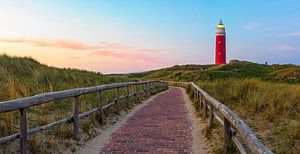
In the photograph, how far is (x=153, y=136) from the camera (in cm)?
833

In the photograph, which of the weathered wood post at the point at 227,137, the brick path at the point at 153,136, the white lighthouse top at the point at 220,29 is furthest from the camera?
the white lighthouse top at the point at 220,29

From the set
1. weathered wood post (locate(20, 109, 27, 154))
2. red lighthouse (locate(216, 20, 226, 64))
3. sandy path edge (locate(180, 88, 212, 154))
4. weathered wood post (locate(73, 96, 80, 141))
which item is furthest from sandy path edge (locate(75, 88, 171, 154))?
red lighthouse (locate(216, 20, 226, 64))

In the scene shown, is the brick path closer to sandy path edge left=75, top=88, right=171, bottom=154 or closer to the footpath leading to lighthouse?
the footpath leading to lighthouse

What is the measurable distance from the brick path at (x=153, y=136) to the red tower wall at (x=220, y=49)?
226 ft

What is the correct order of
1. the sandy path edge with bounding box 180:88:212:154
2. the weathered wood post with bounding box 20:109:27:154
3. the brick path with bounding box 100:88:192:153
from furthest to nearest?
1. the sandy path edge with bounding box 180:88:212:154
2. the brick path with bounding box 100:88:192:153
3. the weathered wood post with bounding box 20:109:27:154

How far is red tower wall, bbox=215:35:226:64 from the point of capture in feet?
258

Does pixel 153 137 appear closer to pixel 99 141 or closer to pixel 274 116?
pixel 99 141

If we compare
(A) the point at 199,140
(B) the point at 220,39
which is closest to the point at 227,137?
(A) the point at 199,140

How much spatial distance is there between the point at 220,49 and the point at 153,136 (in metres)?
74.2

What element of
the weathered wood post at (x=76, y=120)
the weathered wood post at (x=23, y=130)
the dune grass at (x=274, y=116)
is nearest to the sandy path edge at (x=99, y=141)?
the weathered wood post at (x=76, y=120)

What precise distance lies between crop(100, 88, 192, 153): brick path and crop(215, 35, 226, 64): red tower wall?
6894 cm

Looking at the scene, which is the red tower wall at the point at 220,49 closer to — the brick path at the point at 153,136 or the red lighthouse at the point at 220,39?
the red lighthouse at the point at 220,39

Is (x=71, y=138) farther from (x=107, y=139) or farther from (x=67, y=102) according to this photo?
(x=67, y=102)

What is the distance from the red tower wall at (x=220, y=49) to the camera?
7850cm
